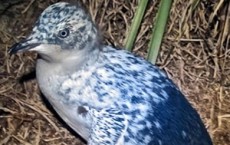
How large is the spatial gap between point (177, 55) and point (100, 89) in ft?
2.12

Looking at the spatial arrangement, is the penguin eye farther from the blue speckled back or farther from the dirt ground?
the dirt ground

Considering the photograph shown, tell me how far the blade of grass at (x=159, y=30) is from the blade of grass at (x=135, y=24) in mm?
61

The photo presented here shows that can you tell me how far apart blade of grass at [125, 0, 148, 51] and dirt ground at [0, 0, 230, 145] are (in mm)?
188

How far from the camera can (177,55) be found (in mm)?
2676

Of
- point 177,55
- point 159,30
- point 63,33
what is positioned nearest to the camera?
point 63,33

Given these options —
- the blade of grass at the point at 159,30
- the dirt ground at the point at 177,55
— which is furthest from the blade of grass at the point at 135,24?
the dirt ground at the point at 177,55

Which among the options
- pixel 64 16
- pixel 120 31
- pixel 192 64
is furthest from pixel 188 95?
pixel 64 16

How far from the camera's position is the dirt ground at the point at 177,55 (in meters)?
2.56

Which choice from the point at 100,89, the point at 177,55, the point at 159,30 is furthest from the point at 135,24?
the point at 100,89

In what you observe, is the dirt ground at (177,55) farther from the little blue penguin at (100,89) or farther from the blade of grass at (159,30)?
the little blue penguin at (100,89)

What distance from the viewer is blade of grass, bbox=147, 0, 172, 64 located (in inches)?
95.7

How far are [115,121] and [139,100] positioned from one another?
4.1 inches

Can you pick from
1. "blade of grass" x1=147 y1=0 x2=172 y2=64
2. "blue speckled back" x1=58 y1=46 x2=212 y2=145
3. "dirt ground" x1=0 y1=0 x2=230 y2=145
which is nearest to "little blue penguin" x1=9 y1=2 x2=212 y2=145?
"blue speckled back" x1=58 y1=46 x2=212 y2=145

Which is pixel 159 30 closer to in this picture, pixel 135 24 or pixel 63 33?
pixel 135 24
